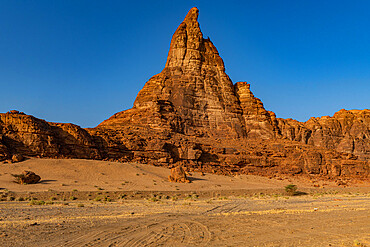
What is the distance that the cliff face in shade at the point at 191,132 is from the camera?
118 ft

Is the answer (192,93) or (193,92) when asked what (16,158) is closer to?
(192,93)

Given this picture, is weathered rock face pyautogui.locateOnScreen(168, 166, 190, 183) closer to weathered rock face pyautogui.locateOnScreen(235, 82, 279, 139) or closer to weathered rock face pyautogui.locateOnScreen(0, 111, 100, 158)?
weathered rock face pyautogui.locateOnScreen(0, 111, 100, 158)

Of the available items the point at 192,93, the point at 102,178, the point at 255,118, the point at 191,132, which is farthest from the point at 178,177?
the point at 255,118

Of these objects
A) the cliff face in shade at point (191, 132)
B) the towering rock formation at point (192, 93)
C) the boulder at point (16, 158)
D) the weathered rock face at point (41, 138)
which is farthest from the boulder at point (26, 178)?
the towering rock formation at point (192, 93)

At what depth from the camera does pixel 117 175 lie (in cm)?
3256

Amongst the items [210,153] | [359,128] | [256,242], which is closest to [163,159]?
[210,153]

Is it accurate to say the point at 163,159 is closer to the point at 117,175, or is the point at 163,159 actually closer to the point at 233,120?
the point at 117,175

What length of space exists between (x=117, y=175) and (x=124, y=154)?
23.7 feet

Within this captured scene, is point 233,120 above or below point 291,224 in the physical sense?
above

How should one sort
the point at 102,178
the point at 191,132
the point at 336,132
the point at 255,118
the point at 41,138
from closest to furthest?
the point at 102,178
the point at 41,138
the point at 191,132
the point at 255,118
the point at 336,132

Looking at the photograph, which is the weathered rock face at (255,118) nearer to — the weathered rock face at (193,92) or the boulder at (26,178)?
the weathered rock face at (193,92)

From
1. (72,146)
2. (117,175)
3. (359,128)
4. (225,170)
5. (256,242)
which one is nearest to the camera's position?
(256,242)

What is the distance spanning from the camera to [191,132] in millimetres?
49906

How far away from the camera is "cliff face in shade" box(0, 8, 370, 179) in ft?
118
